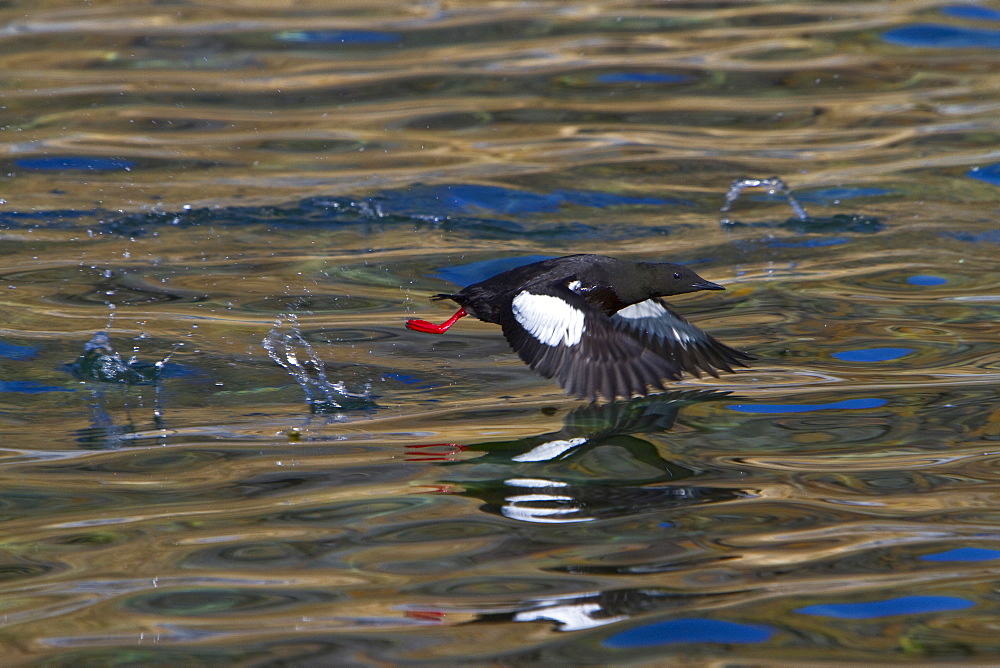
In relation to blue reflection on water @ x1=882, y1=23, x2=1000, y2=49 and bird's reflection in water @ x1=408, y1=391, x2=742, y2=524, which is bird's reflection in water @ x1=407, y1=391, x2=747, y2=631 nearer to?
bird's reflection in water @ x1=408, y1=391, x2=742, y2=524

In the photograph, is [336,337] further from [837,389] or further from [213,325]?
[837,389]

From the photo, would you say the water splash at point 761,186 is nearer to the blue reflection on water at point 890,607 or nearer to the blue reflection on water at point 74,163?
the blue reflection on water at point 74,163

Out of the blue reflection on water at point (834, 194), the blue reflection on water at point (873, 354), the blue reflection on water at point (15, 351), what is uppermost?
the blue reflection on water at point (834, 194)

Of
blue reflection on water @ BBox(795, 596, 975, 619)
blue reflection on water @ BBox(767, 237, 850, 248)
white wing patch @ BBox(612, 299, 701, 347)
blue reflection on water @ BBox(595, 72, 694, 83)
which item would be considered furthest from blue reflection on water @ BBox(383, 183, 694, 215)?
blue reflection on water @ BBox(795, 596, 975, 619)

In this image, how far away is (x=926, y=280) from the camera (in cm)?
832

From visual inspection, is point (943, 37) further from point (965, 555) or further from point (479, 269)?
point (965, 555)

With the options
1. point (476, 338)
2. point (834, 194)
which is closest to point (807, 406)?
point (476, 338)

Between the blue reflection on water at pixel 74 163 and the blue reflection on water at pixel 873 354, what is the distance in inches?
262

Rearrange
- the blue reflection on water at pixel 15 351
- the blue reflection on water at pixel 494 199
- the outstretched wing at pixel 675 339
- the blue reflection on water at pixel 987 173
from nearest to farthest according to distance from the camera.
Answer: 1. the outstretched wing at pixel 675 339
2. the blue reflection on water at pixel 15 351
3. the blue reflection on water at pixel 494 199
4. the blue reflection on water at pixel 987 173

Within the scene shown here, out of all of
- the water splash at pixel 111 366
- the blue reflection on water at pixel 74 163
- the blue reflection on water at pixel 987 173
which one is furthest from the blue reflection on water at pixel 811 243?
the blue reflection on water at pixel 74 163

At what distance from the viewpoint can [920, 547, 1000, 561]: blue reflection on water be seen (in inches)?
171

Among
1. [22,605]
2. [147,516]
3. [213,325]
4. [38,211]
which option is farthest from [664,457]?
[38,211]

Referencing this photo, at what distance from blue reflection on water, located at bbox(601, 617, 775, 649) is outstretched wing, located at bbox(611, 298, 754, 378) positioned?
8.78ft

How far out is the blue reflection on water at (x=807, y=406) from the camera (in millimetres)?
6062
